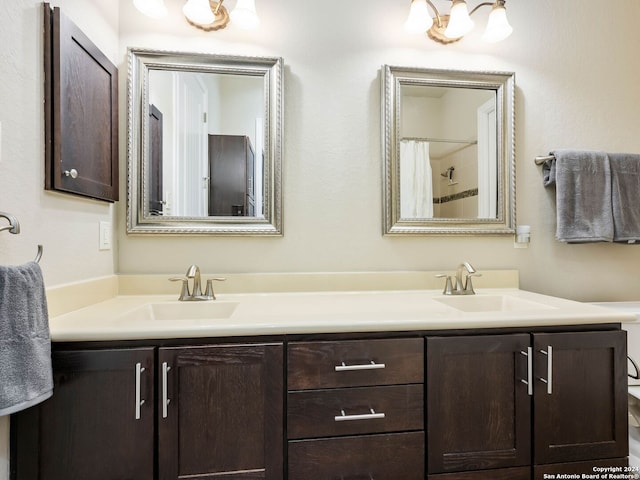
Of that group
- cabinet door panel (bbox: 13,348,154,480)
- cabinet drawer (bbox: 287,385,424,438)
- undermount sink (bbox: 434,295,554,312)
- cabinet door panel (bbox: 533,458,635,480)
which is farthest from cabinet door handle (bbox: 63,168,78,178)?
cabinet door panel (bbox: 533,458,635,480)

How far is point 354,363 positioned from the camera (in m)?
1.04

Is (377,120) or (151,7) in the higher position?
(151,7)

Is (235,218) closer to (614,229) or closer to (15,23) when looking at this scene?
(15,23)

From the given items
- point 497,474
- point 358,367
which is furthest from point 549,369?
point 358,367

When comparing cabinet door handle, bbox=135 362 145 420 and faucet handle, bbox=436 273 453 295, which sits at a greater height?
faucet handle, bbox=436 273 453 295

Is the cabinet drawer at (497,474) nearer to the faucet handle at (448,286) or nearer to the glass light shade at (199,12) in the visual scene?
the faucet handle at (448,286)

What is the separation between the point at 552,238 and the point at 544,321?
2.74 feet

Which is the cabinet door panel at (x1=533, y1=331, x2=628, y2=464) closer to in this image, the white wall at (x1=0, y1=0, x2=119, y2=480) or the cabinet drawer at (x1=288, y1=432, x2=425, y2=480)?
the cabinet drawer at (x1=288, y1=432, x2=425, y2=480)

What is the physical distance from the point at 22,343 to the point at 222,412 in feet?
1.77

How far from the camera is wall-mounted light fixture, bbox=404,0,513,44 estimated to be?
155 centimetres

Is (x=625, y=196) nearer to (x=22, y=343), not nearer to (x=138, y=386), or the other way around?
(x=138, y=386)

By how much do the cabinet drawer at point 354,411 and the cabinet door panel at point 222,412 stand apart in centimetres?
7

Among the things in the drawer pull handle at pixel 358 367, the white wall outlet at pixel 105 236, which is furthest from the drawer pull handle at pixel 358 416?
the white wall outlet at pixel 105 236

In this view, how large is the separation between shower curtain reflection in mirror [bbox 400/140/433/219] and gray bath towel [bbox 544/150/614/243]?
0.64 metres
